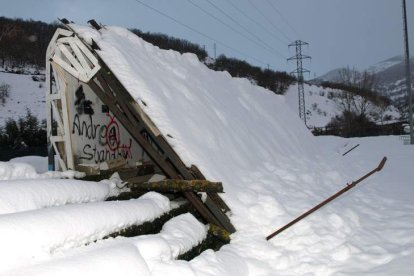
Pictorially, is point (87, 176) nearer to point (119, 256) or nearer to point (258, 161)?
point (119, 256)

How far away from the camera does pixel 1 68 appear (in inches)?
2286

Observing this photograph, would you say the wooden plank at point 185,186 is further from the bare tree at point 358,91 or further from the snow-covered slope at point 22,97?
the bare tree at point 358,91

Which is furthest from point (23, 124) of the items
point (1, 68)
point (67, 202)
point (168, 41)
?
point (168, 41)

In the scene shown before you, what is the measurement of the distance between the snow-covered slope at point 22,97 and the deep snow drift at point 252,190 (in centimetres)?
3269

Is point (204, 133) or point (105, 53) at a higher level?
point (105, 53)

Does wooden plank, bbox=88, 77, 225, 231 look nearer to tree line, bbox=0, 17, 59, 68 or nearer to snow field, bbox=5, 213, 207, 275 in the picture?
snow field, bbox=5, 213, 207, 275

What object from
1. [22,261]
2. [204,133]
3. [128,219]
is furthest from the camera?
[204,133]

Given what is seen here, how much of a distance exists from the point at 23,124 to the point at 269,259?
2141cm

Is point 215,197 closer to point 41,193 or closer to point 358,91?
point 41,193

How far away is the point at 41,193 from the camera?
13.3 ft

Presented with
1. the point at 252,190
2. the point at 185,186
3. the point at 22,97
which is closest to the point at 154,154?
the point at 185,186

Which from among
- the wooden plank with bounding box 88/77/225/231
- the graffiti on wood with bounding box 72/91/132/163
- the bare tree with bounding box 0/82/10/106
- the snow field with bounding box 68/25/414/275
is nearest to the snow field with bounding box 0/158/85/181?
the graffiti on wood with bounding box 72/91/132/163

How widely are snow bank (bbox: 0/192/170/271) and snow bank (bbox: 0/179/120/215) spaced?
0.36 meters

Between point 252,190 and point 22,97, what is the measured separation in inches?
1848
